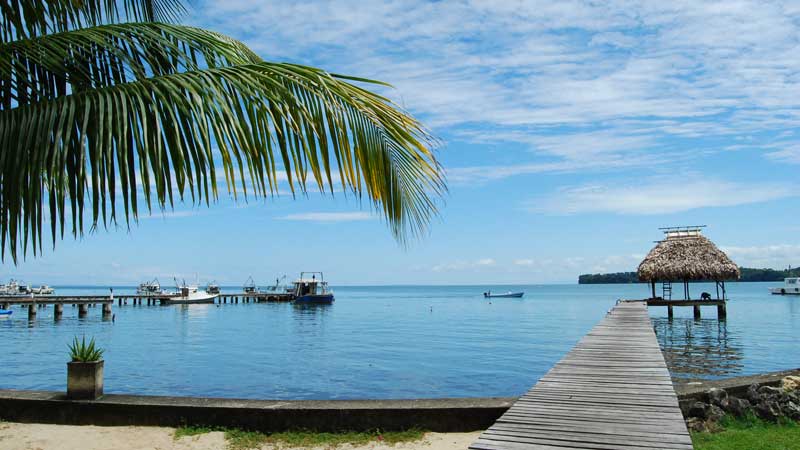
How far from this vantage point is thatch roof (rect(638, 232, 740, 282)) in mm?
34438

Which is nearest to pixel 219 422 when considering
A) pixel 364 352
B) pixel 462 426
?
pixel 462 426

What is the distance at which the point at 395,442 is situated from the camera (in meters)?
7.52

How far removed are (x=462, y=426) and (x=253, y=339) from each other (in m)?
30.5

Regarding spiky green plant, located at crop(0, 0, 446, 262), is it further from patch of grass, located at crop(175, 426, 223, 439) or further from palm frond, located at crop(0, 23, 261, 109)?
patch of grass, located at crop(175, 426, 223, 439)

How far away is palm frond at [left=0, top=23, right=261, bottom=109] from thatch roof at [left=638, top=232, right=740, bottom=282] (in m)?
35.5

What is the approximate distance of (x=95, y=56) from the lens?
11.1 ft

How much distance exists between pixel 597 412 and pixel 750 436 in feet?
11.1

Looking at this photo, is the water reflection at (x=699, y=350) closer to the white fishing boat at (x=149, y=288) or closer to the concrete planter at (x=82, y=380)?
the concrete planter at (x=82, y=380)

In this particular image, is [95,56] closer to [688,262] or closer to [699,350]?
[699,350]

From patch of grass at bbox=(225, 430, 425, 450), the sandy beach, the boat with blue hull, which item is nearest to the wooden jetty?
the sandy beach

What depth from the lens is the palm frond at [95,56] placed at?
3186mm

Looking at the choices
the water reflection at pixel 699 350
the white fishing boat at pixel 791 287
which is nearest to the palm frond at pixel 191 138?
the water reflection at pixel 699 350

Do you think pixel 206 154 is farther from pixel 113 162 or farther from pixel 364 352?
pixel 364 352

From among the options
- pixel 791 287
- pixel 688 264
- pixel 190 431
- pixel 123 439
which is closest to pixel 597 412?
pixel 190 431
